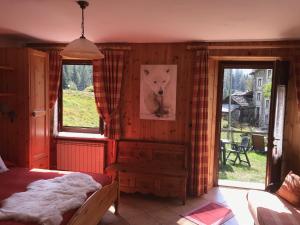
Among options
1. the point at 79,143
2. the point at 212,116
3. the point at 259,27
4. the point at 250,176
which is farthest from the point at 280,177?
the point at 79,143

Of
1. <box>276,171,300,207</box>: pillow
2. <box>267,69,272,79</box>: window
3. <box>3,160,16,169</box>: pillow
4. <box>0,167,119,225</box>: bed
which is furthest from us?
<box>267,69,272,79</box>: window

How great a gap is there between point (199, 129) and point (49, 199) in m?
2.23

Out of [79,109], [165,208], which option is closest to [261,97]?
[165,208]

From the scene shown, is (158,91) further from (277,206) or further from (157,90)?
(277,206)

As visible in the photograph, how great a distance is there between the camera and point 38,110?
3.94 meters

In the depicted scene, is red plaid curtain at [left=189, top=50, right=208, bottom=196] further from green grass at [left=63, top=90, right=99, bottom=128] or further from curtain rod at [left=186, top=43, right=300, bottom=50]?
green grass at [left=63, top=90, right=99, bottom=128]

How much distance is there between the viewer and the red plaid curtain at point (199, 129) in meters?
3.83

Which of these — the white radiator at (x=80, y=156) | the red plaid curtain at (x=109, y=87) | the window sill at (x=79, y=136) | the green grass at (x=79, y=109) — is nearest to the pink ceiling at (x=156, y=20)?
the red plaid curtain at (x=109, y=87)

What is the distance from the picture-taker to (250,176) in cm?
455

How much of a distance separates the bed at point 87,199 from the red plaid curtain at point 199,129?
1260 mm

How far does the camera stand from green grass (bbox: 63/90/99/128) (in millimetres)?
4492

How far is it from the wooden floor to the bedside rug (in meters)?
0.07

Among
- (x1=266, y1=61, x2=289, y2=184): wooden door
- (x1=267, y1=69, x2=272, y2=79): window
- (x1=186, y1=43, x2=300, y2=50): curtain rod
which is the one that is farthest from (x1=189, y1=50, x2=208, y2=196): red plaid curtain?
(x1=267, y1=69, x2=272, y2=79): window

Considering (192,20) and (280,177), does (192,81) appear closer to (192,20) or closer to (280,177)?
(192,20)
